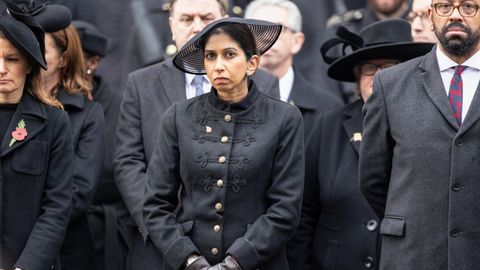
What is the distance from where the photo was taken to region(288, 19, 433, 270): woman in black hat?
6.62 m

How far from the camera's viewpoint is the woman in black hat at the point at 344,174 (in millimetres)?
6625

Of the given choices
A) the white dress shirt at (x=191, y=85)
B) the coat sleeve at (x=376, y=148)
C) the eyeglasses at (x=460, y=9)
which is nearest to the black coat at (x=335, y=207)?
the white dress shirt at (x=191, y=85)

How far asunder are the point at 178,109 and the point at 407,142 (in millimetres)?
1220

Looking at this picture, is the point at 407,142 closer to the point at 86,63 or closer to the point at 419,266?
the point at 419,266

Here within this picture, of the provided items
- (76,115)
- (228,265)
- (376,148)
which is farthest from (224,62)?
(76,115)

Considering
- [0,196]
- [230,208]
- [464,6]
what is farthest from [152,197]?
[464,6]

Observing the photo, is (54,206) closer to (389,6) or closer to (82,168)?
(82,168)

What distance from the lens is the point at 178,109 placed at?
589 cm

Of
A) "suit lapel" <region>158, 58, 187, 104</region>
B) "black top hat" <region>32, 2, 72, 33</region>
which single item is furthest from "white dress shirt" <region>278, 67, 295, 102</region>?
"black top hat" <region>32, 2, 72, 33</region>

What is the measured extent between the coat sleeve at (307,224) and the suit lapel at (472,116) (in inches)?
66.0

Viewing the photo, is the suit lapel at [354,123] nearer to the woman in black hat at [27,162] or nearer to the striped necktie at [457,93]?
the striped necktie at [457,93]

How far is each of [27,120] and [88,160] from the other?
2.86 feet

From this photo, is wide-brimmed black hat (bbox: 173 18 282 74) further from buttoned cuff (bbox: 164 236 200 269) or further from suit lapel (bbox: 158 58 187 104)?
buttoned cuff (bbox: 164 236 200 269)

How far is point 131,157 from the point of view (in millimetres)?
6516
